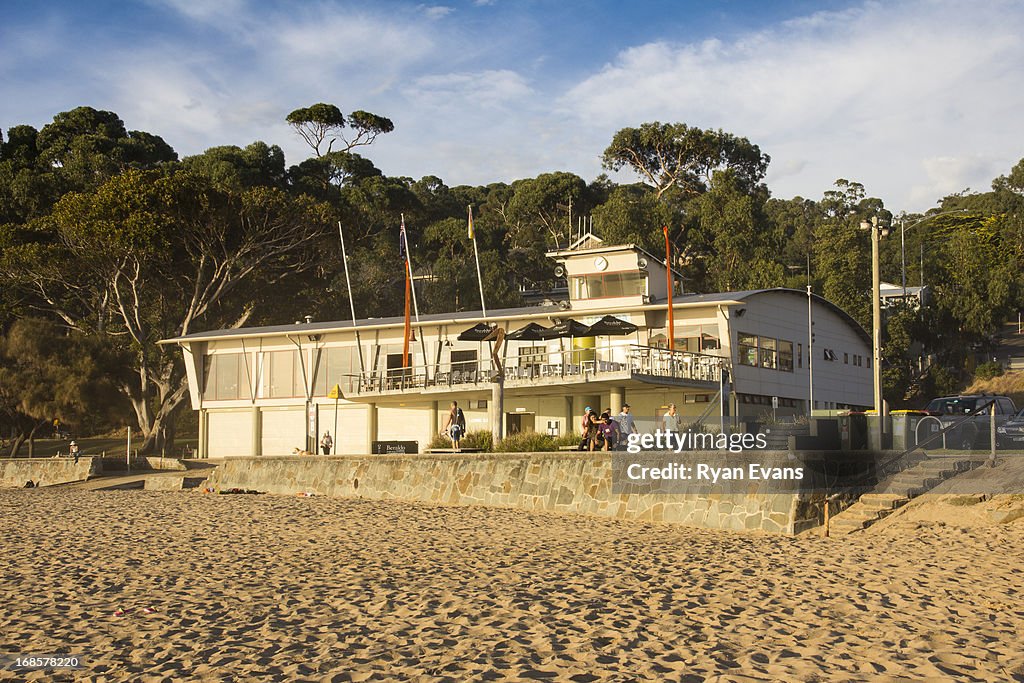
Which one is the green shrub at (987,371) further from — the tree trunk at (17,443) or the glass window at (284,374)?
the tree trunk at (17,443)

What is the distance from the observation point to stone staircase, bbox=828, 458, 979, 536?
68.3 ft

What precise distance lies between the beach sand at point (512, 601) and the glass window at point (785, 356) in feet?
67.8

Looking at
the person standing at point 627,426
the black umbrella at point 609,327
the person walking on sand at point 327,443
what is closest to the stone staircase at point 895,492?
the person standing at point 627,426

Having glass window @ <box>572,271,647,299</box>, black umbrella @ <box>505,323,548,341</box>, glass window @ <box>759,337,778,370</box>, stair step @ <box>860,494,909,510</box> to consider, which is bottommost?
stair step @ <box>860,494,909,510</box>

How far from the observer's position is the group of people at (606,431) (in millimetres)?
24219

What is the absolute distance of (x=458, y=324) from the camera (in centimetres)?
4294

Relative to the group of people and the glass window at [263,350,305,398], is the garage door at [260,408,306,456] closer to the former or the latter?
the glass window at [263,350,305,398]

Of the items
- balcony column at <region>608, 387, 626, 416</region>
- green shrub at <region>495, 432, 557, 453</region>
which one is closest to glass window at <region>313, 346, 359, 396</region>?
balcony column at <region>608, 387, 626, 416</region>

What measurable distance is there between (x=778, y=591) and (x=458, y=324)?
28877 millimetres

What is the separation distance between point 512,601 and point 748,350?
2695cm

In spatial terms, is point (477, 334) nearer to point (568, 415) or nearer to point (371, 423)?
point (568, 415)

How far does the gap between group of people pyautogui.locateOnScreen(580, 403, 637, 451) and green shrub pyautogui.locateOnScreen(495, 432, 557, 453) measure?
1.15m

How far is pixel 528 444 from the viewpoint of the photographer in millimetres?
28219

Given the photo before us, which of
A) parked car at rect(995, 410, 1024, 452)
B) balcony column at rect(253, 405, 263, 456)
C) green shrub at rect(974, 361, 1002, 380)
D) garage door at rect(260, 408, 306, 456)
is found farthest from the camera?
green shrub at rect(974, 361, 1002, 380)
